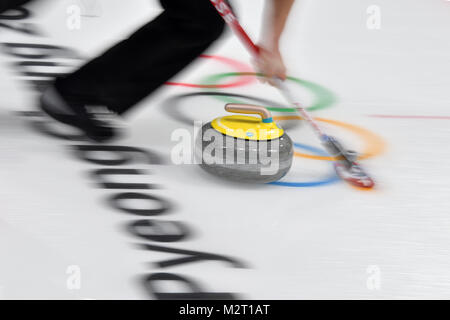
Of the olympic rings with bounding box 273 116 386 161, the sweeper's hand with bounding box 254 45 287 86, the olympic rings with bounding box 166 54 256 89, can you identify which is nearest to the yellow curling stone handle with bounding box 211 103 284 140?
the sweeper's hand with bounding box 254 45 287 86

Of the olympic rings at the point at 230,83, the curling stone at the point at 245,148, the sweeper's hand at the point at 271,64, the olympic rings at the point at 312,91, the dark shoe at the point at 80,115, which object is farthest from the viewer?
the olympic rings at the point at 230,83

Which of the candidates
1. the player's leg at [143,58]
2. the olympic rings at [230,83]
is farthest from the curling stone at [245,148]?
the olympic rings at [230,83]

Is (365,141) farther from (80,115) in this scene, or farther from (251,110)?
(80,115)

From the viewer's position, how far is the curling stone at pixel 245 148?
5.74 ft

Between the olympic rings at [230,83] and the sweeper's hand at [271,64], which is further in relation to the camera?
the olympic rings at [230,83]

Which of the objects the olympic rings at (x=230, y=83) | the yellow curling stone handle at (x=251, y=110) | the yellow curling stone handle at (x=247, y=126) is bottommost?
the yellow curling stone handle at (x=247, y=126)

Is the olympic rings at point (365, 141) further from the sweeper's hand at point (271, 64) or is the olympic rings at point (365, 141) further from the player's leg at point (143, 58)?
the player's leg at point (143, 58)

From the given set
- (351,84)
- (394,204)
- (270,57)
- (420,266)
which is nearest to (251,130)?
(270,57)

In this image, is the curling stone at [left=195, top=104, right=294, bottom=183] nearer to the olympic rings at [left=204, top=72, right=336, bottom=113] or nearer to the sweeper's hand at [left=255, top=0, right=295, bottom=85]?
the sweeper's hand at [left=255, top=0, right=295, bottom=85]

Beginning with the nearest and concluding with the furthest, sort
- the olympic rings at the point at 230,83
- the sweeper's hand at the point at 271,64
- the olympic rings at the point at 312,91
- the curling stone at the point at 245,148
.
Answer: the curling stone at the point at 245,148 → the sweeper's hand at the point at 271,64 → the olympic rings at the point at 312,91 → the olympic rings at the point at 230,83

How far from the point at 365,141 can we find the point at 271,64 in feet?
1.48

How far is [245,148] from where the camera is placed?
1.74 metres

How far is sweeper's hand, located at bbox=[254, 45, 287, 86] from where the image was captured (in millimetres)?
1874

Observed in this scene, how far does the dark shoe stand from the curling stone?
1.05ft
